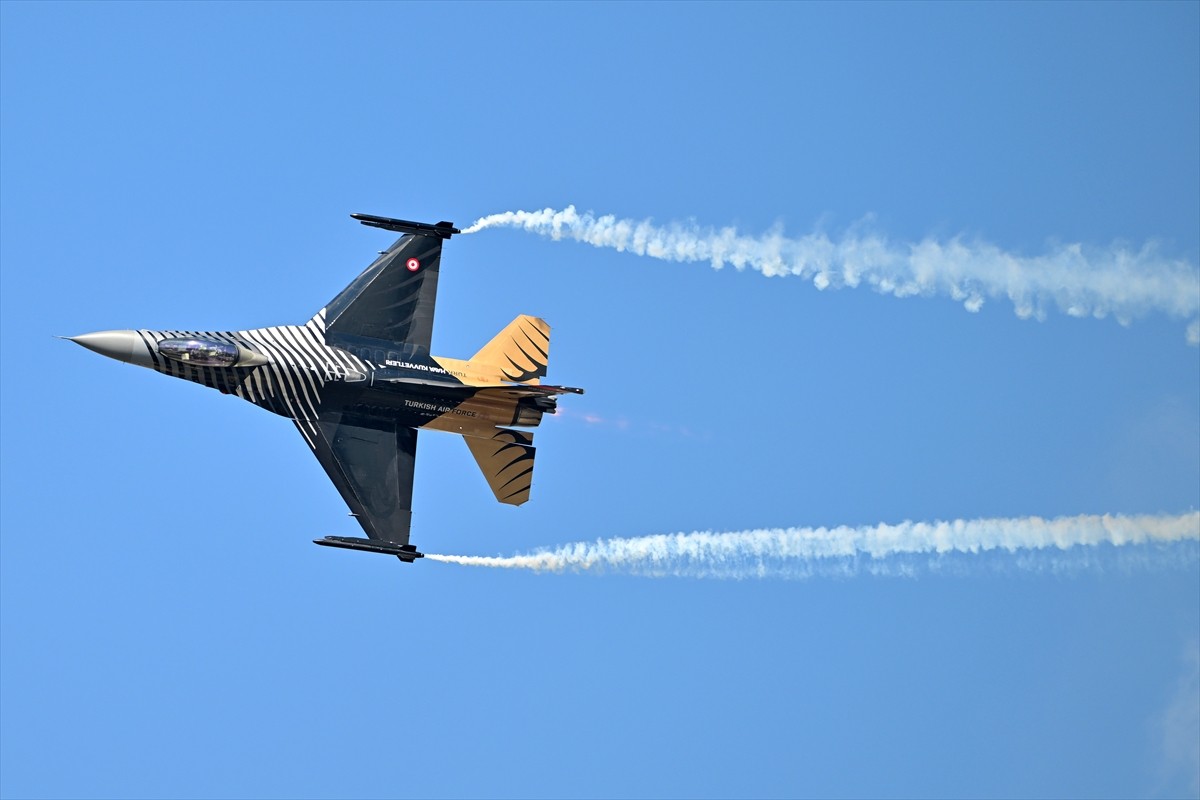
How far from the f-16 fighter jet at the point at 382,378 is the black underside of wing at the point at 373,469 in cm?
3

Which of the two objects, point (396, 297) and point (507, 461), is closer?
point (507, 461)

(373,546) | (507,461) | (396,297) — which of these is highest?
(396,297)

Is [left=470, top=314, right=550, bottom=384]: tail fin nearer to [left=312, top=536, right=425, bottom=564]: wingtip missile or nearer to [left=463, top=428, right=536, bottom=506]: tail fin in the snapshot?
[left=463, top=428, right=536, bottom=506]: tail fin

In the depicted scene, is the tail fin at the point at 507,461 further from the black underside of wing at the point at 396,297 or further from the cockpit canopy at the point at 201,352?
the cockpit canopy at the point at 201,352

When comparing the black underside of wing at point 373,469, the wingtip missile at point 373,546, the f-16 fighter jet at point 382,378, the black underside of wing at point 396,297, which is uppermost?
the black underside of wing at point 396,297

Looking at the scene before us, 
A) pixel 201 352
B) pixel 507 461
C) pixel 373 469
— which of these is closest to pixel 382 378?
pixel 373 469

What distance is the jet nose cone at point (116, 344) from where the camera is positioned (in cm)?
6719

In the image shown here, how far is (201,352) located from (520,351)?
30.0 feet

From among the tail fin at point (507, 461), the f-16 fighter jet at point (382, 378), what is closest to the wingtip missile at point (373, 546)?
the f-16 fighter jet at point (382, 378)

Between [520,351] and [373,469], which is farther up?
[520,351]

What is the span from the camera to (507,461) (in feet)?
229

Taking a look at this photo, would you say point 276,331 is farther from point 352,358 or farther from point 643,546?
point 643,546

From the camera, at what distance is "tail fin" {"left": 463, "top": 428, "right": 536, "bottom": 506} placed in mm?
69625

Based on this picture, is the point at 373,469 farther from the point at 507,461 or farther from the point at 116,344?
the point at 116,344
